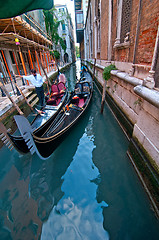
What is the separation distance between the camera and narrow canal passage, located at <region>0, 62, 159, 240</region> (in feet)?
6.06

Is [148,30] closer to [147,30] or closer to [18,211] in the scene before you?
[147,30]

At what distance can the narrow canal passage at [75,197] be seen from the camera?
185 centimetres

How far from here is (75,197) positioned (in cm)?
232

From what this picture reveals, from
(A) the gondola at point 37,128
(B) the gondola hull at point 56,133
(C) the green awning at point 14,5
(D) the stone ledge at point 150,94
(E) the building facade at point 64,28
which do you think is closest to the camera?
(C) the green awning at point 14,5

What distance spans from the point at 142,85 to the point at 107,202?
2140 mm

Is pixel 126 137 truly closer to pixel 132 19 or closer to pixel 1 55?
pixel 132 19

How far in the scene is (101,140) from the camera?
12.3 feet

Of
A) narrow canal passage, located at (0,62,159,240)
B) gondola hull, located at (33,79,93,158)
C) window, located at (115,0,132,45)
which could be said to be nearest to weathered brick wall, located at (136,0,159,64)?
window, located at (115,0,132,45)

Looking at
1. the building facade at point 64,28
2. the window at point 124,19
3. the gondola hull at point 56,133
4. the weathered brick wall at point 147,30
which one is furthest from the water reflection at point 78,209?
the building facade at point 64,28

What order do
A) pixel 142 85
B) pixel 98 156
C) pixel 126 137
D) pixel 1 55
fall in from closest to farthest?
1. pixel 142 85
2. pixel 98 156
3. pixel 126 137
4. pixel 1 55

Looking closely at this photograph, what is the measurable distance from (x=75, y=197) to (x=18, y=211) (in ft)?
3.11

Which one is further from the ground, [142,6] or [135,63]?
[142,6]

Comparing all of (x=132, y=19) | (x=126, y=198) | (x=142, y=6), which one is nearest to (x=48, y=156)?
(x=126, y=198)

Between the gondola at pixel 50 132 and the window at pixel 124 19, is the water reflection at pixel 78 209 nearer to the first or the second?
the gondola at pixel 50 132
